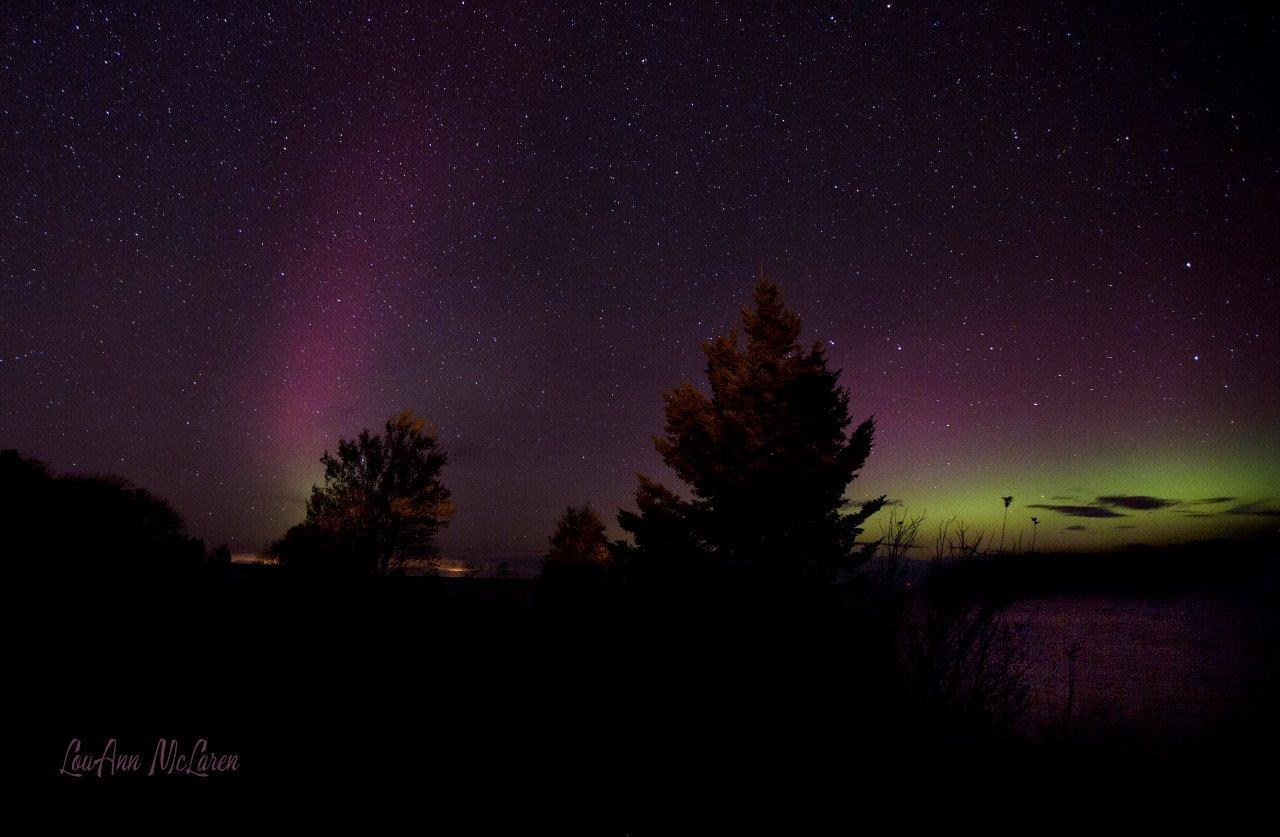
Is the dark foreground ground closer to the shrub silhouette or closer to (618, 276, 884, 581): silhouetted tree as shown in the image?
the shrub silhouette

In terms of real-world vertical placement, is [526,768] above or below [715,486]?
below

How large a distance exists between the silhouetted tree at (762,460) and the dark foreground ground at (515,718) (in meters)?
10.00

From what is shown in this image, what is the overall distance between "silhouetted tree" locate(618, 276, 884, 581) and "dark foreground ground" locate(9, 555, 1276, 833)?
32.8ft

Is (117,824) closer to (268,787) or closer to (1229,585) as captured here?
(268,787)

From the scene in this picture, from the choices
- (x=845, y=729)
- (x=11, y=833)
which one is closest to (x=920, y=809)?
(x=845, y=729)

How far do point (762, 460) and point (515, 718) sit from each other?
13.4 metres

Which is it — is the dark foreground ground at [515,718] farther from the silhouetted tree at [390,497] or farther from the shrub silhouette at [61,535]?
the silhouetted tree at [390,497]

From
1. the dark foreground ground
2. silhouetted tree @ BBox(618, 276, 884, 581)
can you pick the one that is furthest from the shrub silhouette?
silhouetted tree @ BBox(618, 276, 884, 581)

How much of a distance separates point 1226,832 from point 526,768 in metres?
5.91

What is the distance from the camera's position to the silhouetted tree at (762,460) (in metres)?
16.4

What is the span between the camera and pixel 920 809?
4.16 meters

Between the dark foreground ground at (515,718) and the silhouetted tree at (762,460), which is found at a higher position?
the silhouetted tree at (762,460)

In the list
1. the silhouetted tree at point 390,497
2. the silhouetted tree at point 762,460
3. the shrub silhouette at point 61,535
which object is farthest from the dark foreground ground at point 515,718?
the silhouetted tree at point 390,497

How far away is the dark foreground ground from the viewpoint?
3.52m
